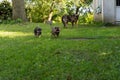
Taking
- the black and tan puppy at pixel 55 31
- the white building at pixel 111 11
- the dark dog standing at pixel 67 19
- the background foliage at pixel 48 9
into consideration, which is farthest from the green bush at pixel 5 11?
the black and tan puppy at pixel 55 31

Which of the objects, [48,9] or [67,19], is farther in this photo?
[48,9]

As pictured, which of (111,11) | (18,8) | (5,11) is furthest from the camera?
(5,11)

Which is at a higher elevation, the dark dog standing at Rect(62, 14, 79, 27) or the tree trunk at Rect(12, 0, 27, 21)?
the tree trunk at Rect(12, 0, 27, 21)

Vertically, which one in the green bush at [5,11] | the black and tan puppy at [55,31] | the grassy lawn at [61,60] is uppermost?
the green bush at [5,11]

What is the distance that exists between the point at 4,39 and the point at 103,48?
4.26m

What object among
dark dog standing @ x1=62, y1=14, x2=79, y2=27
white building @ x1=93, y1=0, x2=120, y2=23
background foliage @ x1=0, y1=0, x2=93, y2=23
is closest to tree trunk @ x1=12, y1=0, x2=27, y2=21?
white building @ x1=93, y1=0, x2=120, y2=23

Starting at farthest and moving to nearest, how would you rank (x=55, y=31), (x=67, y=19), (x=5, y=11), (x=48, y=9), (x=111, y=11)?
(x=48, y=9) → (x=5, y=11) → (x=111, y=11) → (x=67, y=19) → (x=55, y=31)

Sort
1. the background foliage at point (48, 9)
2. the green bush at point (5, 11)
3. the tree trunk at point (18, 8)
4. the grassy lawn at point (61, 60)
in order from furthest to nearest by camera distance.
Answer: the background foliage at point (48, 9), the green bush at point (5, 11), the tree trunk at point (18, 8), the grassy lawn at point (61, 60)

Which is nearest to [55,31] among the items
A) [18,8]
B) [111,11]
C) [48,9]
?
[111,11]

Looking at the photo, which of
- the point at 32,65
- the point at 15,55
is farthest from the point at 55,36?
the point at 32,65

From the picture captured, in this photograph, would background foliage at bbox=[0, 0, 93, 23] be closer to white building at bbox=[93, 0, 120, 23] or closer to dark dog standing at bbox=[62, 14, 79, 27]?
white building at bbox=[93, 0, 120, 23]

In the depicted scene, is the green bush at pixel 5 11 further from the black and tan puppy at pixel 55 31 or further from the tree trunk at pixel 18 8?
the black and tan puppy at pixel 55 31

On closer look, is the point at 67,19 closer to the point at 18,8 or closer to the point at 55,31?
the point at 18,8

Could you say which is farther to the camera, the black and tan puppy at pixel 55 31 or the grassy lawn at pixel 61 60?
the black and tan puppy at pixel 55 31
